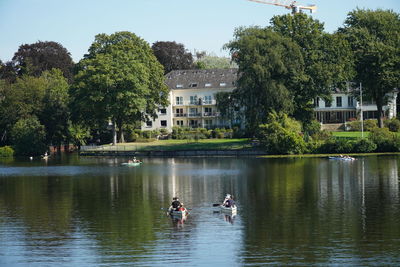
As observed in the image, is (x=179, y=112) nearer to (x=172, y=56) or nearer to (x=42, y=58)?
(x=172, y=56)

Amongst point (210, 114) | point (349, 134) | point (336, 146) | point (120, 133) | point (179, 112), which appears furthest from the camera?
point (179, 112)

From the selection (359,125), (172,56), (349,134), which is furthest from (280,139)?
(172,56)

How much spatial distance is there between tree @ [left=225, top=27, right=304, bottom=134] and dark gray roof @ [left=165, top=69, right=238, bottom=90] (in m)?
34.4

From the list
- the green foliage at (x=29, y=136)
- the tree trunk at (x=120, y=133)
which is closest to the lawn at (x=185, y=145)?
the tree trunk at (x=120, y=133)

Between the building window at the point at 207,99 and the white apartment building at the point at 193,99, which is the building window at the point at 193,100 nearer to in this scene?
the white apartment building at the point at 193,99

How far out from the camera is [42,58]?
470 feet

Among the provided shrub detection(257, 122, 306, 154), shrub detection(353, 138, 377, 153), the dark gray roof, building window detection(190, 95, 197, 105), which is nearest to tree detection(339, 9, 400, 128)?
shrub detection(353, 138, 377, 153)

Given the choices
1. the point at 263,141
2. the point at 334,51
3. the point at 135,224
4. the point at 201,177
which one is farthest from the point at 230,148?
the point at 135,224

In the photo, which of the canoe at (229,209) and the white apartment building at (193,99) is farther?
the white apartment building at (193,99)

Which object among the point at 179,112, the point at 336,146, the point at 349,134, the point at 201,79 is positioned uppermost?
the point at 201,79

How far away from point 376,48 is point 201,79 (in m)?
43.2

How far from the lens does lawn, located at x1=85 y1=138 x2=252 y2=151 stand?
101 metres

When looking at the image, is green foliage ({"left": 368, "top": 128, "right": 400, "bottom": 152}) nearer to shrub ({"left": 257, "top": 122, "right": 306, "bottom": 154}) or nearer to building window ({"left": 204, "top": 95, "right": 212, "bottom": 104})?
shrub ({"left": 257, "top": 122, "right": 306, "bottom": 154})

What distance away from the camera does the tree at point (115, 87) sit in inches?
4087
